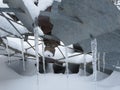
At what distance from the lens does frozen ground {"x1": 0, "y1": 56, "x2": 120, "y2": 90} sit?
22.1ft

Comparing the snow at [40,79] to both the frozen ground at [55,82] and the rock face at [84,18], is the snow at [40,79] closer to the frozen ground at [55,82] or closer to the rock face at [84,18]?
the frozen ground at [55,82]

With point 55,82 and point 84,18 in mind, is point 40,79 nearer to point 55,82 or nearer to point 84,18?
point 55,82

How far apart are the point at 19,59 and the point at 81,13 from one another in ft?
13.6

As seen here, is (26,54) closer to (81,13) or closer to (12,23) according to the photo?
(12,23)

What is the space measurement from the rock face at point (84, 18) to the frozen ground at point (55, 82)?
1.53 m

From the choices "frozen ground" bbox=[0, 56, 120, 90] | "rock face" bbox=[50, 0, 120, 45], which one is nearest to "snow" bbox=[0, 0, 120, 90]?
"frozen ground" bbox=[0, 56, 120, 90]

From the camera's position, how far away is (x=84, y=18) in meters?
4.93

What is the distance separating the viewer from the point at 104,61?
7.67 metres

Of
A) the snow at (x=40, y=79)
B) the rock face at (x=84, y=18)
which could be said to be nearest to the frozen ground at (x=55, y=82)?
the snow at (x=40, y=79)

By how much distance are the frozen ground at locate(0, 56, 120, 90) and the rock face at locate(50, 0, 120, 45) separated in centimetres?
153

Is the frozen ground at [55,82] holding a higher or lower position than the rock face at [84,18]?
lower

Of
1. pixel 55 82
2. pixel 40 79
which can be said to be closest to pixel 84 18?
pixel 55 82

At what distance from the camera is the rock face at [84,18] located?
15.2ft

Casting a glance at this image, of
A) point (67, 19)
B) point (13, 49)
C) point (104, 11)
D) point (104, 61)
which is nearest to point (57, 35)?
point (67, 19)
